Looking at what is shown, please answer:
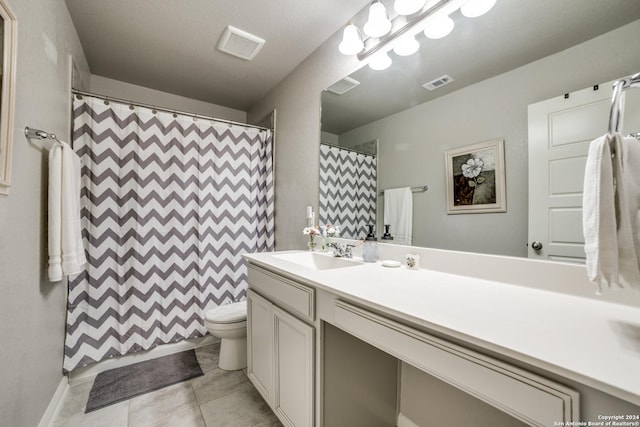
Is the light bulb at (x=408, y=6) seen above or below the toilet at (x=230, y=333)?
above

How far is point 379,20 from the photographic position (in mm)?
1418

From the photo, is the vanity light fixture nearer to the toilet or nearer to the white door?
the white door

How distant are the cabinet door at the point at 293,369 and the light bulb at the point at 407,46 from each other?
1.45 m

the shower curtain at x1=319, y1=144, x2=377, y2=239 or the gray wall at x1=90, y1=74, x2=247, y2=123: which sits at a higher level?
the gray wall at x1=90, y1=74, x2=247, y2=123

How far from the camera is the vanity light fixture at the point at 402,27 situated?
3.86 ft

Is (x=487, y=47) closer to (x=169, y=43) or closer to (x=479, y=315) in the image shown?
(x=479, y=315)

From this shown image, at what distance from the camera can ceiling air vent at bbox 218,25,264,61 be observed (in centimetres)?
184

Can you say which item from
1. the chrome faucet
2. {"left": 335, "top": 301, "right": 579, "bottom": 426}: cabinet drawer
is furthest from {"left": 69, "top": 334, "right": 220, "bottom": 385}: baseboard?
{"left": 335, "top": 301, "right": 579, "bottom": 426}: cabinet drawer

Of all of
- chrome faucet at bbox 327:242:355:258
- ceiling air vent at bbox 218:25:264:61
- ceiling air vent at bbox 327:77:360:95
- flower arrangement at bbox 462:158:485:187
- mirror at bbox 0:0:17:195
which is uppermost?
ceiling air vent at bbox 218:25:264:61

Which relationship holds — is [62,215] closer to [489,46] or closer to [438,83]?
Answer: [438,83]

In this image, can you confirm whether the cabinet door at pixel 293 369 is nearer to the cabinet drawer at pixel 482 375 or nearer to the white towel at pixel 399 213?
the cabinet drawer at pixel 482 375

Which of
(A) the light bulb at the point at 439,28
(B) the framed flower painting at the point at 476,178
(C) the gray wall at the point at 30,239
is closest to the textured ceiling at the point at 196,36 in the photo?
(C) the gray wall at the point at 30,239

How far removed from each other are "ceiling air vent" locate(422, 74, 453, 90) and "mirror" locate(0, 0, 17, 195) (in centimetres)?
166

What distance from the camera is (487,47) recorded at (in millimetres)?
1107
